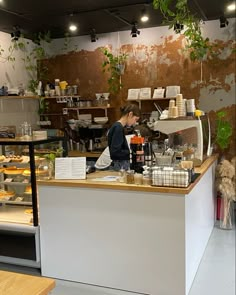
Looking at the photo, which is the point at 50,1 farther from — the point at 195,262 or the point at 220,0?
the point at 195,262

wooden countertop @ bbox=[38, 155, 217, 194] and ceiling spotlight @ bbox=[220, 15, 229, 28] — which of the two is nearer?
wooden countertop @ bbox=[38, 155, 217, 194]

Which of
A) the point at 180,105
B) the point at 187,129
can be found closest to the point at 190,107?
the point at 180,105

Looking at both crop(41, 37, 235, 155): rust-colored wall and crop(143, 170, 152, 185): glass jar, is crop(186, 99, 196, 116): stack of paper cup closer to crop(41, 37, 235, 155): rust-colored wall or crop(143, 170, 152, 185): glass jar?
crop(143, 170, 152, 185): glass jar

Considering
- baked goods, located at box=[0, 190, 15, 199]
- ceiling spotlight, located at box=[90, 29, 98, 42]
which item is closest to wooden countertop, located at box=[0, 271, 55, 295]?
baked goods, located at box=[0, 190, 15, 199]

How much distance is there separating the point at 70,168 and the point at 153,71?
2.83 metres

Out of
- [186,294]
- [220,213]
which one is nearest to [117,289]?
[186,294]

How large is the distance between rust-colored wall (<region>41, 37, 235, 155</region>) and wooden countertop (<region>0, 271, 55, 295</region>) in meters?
4.12

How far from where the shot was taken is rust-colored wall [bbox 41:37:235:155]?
5.00 meters

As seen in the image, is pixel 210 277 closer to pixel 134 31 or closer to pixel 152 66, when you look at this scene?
pixel 152 66

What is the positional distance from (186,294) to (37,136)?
6.73ft

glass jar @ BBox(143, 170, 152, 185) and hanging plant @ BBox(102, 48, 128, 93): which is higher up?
hanging plant @ BBox(102, 48, 128, 93)

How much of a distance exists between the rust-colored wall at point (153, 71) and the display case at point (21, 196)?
2.24m

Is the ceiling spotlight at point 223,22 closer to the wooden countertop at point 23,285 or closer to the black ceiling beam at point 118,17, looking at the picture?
the black ceiling beam at point 118,17

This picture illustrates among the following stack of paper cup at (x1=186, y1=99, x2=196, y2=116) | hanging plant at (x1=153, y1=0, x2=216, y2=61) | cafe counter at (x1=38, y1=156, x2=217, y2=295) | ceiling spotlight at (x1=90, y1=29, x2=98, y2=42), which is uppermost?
ceiling spotlight at (x1=90, y1=29, x2=98, y2=42)
